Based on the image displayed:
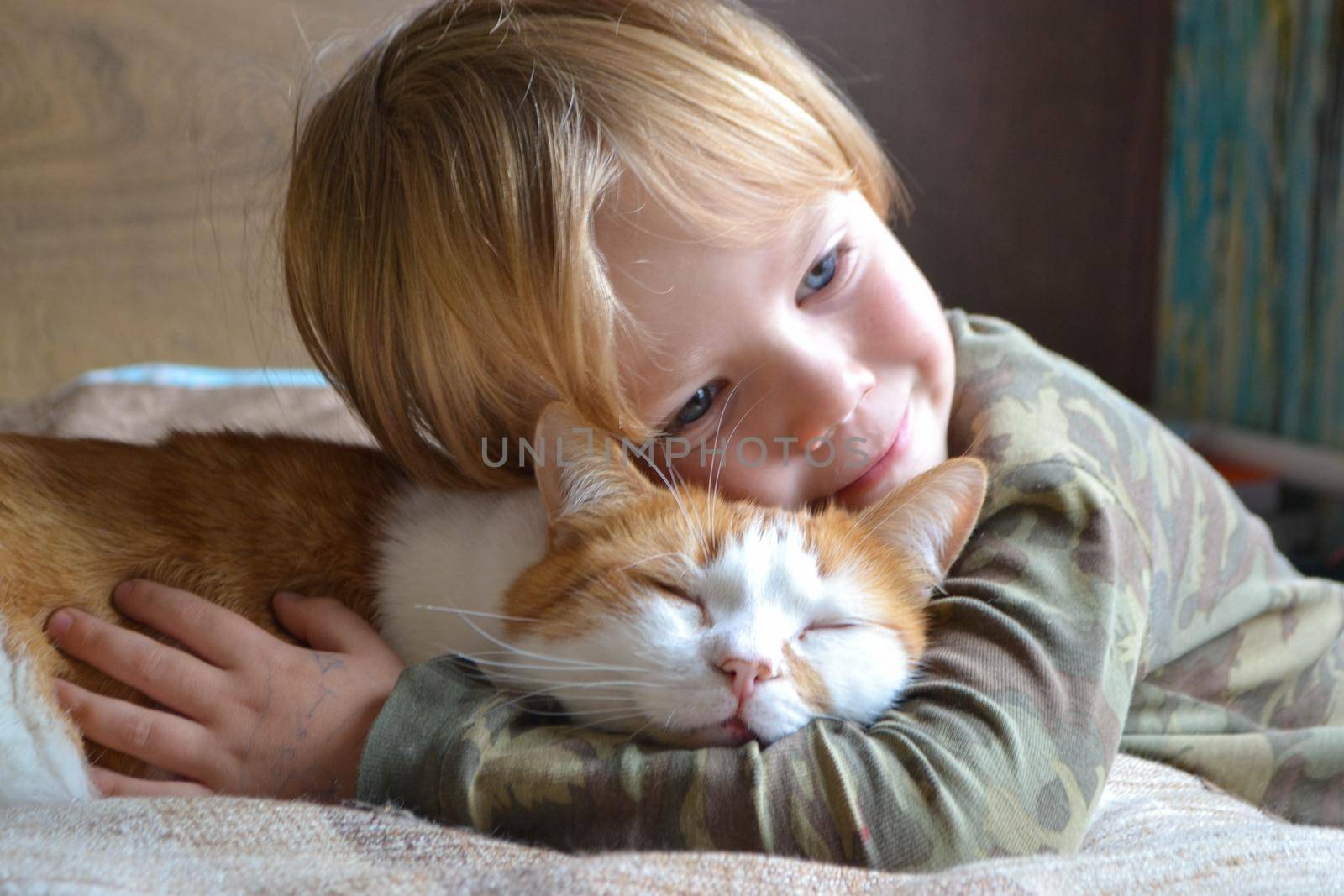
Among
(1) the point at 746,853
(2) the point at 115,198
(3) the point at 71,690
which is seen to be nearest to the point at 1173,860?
(1) the point at 746,853

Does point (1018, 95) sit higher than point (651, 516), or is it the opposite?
point (1018, 95)

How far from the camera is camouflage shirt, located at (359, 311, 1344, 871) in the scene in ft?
2.31

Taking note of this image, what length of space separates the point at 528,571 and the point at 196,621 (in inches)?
10.7

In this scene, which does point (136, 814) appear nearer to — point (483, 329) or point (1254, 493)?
point (483, 329)

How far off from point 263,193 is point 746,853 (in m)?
1.31

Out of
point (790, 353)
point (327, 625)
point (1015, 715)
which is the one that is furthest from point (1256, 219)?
point (327, 625)

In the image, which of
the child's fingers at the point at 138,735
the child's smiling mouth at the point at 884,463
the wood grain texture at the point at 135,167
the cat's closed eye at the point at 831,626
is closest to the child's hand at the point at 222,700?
the child's fingers at the point at 138,735

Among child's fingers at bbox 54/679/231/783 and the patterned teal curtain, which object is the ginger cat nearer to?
child's fingers at bbox 54/679/231/783

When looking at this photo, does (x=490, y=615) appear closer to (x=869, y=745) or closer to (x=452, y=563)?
(x=452, y=563)

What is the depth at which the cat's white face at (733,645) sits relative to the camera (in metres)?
0.73

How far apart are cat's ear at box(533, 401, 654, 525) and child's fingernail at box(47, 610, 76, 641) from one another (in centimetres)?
39

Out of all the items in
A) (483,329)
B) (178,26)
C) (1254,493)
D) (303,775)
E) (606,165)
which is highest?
(178,26)

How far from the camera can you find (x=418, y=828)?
2.27 ft

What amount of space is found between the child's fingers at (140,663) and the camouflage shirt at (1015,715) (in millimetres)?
180
